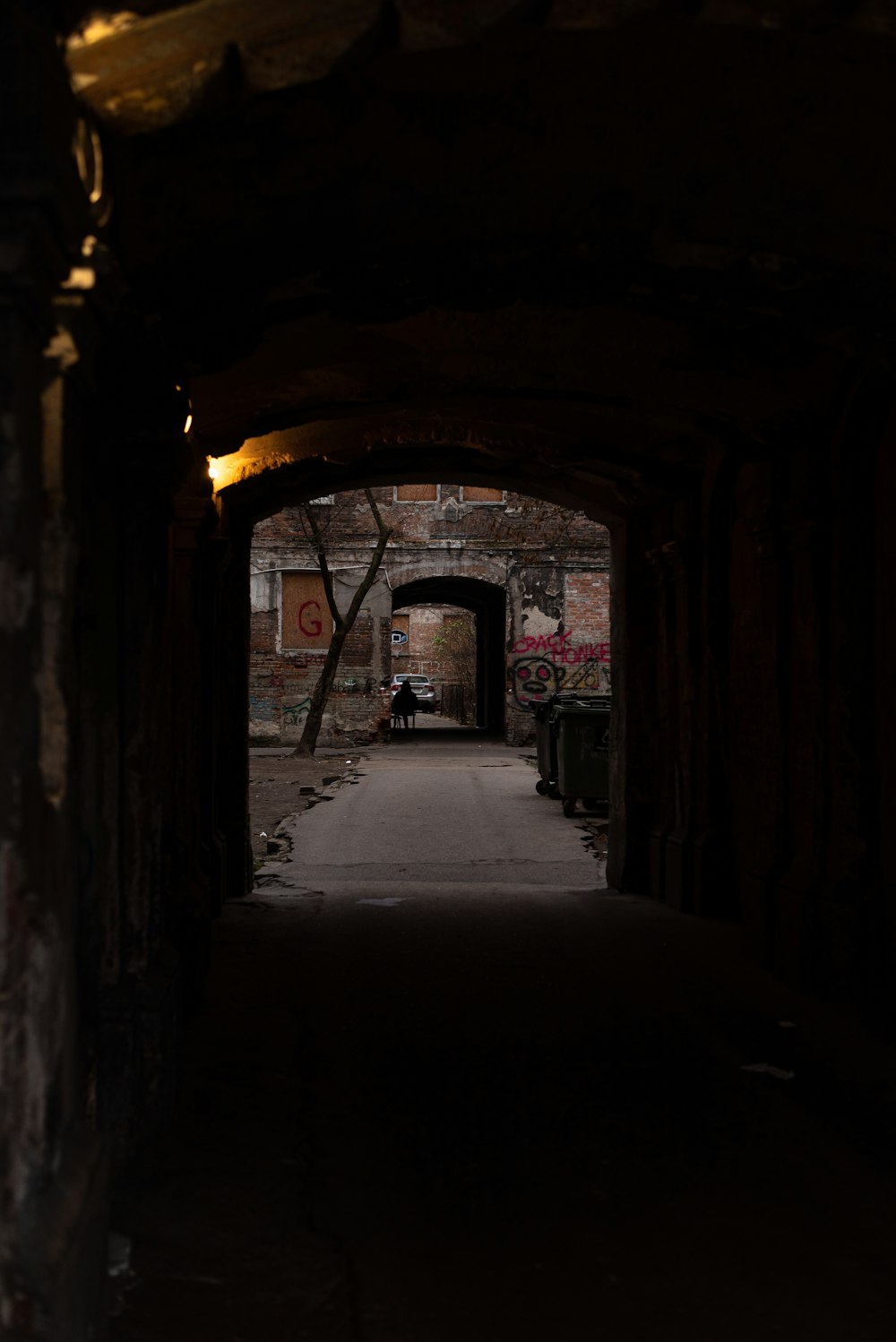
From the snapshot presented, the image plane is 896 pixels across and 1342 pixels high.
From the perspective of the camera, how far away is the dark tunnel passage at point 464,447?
8.30 ft

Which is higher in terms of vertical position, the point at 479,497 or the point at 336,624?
the point at 479,497

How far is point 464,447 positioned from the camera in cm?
793

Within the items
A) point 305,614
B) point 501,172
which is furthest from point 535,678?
point 501,172

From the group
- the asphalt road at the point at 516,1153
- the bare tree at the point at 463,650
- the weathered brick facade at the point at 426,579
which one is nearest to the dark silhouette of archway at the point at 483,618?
the weathered brick facade at the point at 426,579

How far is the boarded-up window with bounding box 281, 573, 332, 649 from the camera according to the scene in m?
24.7

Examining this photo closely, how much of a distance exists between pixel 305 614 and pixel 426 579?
→ 261 centimetres

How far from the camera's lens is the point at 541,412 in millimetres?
6801

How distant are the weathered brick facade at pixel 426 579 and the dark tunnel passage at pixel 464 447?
1659cm

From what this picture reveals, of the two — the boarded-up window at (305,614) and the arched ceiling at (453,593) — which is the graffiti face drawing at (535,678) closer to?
the arched ceiling at (453,593)

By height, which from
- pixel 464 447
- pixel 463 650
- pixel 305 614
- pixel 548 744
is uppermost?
pixel 464 447

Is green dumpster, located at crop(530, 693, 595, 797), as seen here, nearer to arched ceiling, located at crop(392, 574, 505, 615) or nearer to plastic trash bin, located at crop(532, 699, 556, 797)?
plastic trash bin, located at crop(532, 699, 556, 797)

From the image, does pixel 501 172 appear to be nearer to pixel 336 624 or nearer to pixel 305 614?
pixel 336 624

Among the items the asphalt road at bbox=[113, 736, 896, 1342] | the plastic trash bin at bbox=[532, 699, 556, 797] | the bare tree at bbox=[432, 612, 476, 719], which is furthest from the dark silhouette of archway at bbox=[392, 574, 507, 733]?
the asphalt road at bbox=[113, 736, 896, 1342]

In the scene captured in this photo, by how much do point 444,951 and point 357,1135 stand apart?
2737mm
